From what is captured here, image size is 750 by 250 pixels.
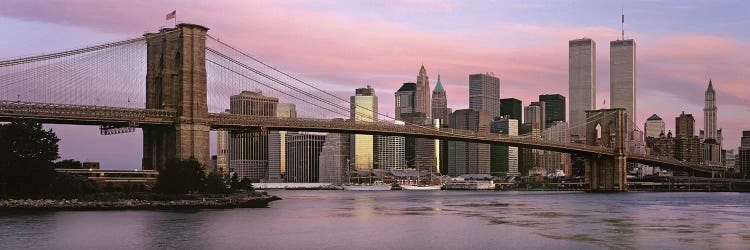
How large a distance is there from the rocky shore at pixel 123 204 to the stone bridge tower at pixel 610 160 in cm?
8262

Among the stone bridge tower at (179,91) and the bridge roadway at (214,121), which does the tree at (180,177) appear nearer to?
the stone bridge tower at (179,91)

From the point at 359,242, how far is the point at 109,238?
39.3 feet

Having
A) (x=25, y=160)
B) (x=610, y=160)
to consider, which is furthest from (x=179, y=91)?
(x=610, y=160)

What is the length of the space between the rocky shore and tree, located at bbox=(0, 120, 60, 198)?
1.73 metres

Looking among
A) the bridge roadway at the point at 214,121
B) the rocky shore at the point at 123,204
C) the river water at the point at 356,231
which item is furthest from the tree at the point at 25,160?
the river water at the point at 356,231

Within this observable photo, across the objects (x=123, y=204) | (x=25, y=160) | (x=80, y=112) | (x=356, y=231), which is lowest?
(x=356, y=231)

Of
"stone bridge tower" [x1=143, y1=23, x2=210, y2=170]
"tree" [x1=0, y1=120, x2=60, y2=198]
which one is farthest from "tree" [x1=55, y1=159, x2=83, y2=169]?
"tree" [x1=0, y1=120, x2=60, y2=198]

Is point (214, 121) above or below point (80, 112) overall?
below

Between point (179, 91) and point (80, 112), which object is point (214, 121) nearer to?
point (179, 91)

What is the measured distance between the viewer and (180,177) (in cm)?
6631

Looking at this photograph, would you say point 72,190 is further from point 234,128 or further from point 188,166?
point 234,128

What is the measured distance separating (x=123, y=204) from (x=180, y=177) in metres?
6.22

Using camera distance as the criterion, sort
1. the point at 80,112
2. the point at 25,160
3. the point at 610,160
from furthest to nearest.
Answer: the point at 610,160 → the point at 80,112 → the point at 25,160

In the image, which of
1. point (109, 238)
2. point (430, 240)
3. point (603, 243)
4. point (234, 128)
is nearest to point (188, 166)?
point (234, 128)
